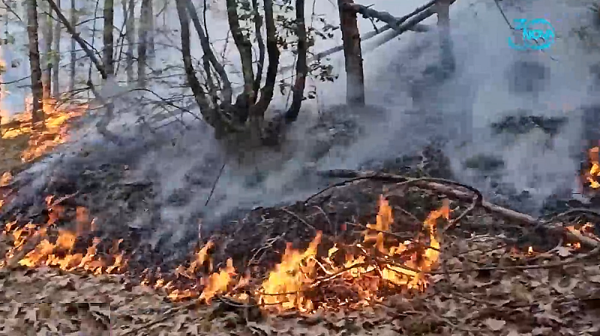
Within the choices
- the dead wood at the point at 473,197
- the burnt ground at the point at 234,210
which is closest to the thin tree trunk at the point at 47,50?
the burnt ground at the point at 234,210

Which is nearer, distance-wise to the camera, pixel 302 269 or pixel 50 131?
pixel 302 269

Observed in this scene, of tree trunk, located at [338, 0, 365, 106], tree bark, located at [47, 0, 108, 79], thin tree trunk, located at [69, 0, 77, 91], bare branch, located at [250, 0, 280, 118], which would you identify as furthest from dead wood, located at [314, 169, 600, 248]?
thin tree trunk, located at [69, 0, 77, 91]

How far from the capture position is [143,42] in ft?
19.8

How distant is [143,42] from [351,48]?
2056 mm

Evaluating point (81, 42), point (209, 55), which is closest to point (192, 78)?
point (209, 55)

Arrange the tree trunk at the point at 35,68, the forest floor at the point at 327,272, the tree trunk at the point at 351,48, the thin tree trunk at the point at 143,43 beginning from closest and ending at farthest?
the forest floor at the point at 327,272
the tree trunk at the point at 351,48
the thin tree trunk at the point at 143,43
the tree trunk at the point at 35,68

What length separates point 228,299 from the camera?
10.9 feet

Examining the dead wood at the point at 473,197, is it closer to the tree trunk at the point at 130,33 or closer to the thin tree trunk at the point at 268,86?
the thin tree trunk at the point at 268,86

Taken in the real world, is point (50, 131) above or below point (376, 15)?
below

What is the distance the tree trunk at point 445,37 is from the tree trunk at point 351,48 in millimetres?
729

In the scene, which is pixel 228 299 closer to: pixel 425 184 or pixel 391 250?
pixel 391 250

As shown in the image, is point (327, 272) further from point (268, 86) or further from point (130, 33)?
point (130, 33)

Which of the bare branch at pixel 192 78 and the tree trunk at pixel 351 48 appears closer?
the bare branch at pixel 192 78

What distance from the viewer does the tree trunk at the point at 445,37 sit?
5223 mm
